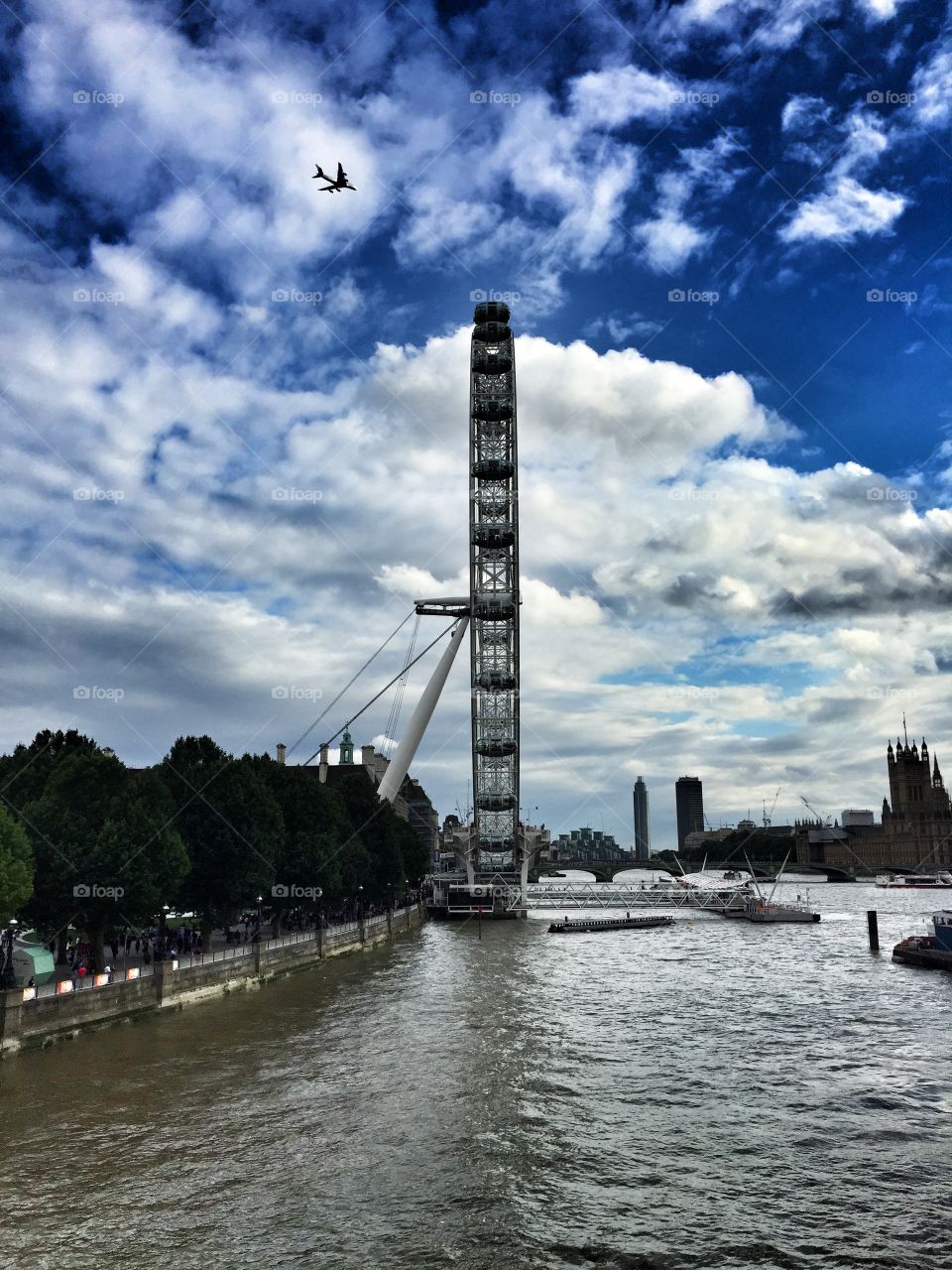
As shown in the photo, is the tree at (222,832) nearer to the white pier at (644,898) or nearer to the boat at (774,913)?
the white pier at (644,898)

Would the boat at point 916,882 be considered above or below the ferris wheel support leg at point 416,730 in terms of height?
below

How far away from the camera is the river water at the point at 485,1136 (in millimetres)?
17719

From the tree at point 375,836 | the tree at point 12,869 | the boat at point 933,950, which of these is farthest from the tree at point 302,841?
the boat at point 933,950

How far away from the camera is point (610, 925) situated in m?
94.6

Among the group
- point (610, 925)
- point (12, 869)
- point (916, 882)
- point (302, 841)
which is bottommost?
point (916, 882)

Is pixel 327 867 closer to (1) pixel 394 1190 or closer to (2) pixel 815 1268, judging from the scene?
(1) pixel 394 1190

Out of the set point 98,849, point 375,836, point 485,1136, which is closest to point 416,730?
point 375,836

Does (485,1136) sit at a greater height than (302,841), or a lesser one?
lesser

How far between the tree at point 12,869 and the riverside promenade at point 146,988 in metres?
2.77

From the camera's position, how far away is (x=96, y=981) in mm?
35719

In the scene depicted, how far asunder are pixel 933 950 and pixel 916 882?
137188mm

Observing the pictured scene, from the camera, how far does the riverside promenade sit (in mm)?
30812

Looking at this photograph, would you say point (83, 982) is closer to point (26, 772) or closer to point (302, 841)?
point (26, 772)

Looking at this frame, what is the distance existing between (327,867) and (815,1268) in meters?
49.8
